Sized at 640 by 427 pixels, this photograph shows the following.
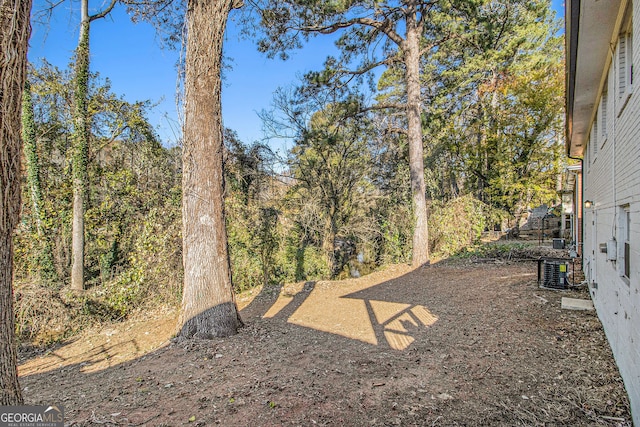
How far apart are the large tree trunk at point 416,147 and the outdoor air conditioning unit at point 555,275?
384 cm

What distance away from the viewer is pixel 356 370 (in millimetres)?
3439

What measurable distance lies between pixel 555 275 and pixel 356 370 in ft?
18.6

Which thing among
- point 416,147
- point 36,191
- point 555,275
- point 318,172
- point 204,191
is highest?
point 416,147

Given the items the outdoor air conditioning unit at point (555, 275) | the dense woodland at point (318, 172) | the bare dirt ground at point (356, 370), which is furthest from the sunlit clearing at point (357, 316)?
the outdoor air conditioning unit at point (555, 275)

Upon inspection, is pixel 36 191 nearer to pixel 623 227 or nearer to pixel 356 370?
pixel 356 370

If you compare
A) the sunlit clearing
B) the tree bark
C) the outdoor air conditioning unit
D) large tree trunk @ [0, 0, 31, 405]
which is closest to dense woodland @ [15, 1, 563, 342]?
the tree bark

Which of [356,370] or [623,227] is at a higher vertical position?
[623,227]

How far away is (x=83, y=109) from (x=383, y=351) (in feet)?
29.0

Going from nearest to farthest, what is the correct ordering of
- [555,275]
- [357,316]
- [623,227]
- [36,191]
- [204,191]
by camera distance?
1. [623,227]
2. [204,191]
3. [357,316]
4. [555,275]
5. [36,191]

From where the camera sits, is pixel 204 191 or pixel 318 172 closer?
pixel 204 191

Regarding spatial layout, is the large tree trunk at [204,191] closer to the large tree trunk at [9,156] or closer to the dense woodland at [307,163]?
the dense woodland at [307,163]

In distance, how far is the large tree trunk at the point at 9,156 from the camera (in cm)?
186

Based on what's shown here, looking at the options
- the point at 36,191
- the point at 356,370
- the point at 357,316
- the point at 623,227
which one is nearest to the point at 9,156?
the point at 356,370

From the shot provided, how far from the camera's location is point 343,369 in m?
3.48
